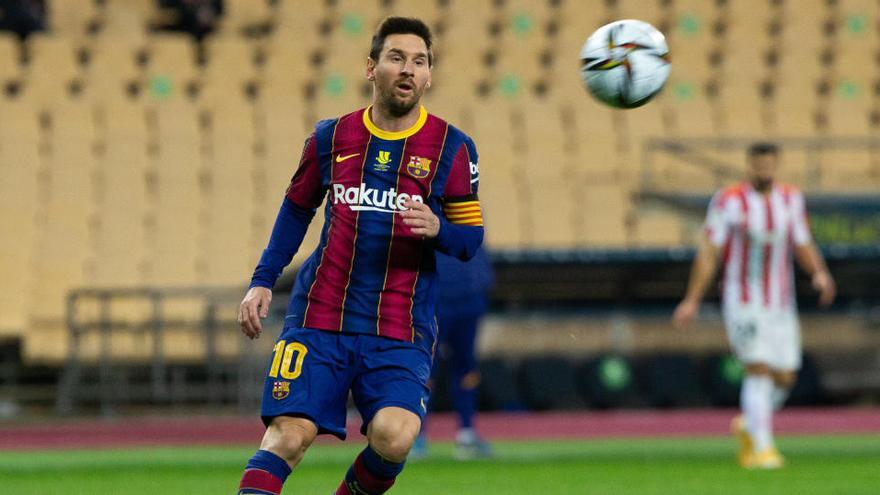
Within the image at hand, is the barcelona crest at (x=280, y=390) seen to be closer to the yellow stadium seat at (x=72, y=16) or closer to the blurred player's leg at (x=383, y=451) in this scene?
the blurred player's leg at (x=383, y=451)

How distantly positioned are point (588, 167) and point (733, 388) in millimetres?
3053

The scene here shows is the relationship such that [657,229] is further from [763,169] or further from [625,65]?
[625,65]

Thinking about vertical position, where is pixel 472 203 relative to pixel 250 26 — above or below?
below

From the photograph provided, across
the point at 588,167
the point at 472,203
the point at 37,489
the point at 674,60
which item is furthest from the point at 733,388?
the point at 472,203

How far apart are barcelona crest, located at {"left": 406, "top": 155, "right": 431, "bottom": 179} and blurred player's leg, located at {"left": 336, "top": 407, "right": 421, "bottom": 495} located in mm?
840

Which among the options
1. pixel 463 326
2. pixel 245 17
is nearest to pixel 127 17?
pixel 245 17

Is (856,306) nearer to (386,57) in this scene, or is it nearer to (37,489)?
(37,489)

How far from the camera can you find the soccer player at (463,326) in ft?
37.2

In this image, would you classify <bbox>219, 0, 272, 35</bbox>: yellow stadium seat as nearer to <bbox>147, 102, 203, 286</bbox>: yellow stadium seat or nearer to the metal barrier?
<bbox>147, 102, 203, 286</bbox>: yellow stadium seat

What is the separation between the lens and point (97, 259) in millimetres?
16328

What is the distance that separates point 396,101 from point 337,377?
3.26ft

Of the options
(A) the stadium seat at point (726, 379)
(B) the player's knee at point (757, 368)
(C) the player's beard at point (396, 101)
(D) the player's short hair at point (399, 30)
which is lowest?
(A) the stadium seat at point (726, 379)

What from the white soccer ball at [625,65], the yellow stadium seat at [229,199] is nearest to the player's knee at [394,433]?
the white soccer ball at [625,65]

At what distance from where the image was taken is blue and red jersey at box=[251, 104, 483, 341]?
5.51 m
